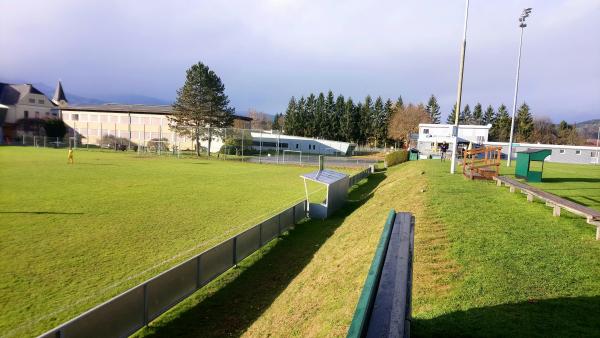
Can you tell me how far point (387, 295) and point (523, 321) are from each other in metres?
3.37

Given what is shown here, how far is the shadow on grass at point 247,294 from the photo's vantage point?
23.2 feet

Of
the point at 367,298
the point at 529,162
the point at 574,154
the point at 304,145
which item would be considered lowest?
the point at 367,298

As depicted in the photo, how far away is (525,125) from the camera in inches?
3519

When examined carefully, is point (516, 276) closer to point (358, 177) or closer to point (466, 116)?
point (358, 177)

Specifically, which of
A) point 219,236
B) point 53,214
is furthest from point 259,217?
point 53,214

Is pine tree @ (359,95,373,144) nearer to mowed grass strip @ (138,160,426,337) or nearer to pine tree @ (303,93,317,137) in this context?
pine tree @ (303,93,317,137)

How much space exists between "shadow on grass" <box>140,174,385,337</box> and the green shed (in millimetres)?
10327

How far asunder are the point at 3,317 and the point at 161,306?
275cm

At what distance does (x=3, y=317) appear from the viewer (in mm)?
6875

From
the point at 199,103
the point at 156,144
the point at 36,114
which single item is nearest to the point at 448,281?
the point at 199,103

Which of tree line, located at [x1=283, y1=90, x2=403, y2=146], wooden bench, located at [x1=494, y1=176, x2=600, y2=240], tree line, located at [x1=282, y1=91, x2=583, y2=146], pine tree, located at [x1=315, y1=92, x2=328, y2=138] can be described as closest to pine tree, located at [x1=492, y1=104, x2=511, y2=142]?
tree line, located at [x1=282, y1=91, x2=583, y2=146]

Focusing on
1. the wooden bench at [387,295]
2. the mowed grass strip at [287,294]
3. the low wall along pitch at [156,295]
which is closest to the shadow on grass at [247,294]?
the mowed grass strip at [287,294]

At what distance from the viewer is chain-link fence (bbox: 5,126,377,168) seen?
5806cm

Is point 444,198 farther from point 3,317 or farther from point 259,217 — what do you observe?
point 3,317
